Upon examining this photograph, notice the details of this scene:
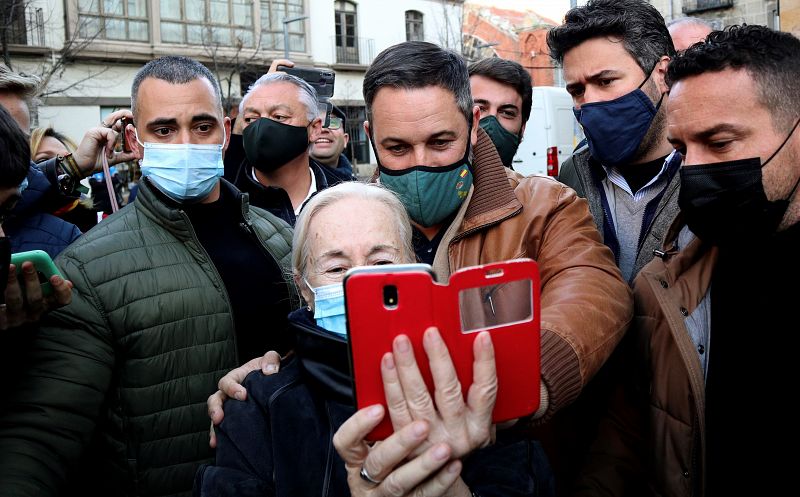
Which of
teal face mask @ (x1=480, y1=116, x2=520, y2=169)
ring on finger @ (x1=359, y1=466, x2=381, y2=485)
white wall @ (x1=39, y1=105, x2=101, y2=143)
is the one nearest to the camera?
ring on finger @ (x1=359, y1=466, x2=381, y2=485)

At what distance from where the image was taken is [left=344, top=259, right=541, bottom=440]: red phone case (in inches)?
51.5

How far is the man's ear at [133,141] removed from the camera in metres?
3.14

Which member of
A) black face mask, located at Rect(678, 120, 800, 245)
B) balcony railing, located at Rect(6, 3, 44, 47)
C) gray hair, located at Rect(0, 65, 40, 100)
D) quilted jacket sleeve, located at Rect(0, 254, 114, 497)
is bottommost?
quilted jacket sleeve, located at Rect(0, 254, 114, 497)

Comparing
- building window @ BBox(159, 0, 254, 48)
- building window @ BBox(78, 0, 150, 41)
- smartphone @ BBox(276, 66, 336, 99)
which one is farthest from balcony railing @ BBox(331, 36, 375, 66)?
smartphone @ BBox(276, 66, 336, 99)

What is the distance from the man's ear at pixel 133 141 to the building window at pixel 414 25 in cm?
3166

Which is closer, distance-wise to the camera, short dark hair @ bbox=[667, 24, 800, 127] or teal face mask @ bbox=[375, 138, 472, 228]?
short dark hair @ bbox=[667, 24, 800, 127]

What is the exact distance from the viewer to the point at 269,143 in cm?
430

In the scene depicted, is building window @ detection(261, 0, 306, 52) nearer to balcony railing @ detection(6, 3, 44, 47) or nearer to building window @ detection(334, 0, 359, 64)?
building window @ detection(334, 0, 359, 64)

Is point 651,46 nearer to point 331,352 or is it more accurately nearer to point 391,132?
point 391,132

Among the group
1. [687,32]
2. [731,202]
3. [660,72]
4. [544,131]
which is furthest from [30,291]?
[544,131]

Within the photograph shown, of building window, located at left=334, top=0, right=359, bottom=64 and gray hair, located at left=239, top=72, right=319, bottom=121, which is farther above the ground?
building window, located at left=334, top=0, right=359, bottom=64

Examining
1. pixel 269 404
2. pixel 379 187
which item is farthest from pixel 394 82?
pixel 269 404

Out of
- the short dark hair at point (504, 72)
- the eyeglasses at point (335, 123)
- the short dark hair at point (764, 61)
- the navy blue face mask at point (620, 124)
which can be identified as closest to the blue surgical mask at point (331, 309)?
the short dark hair at point (764, 61)

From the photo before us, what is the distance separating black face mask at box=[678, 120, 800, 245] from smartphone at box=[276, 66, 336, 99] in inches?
127
